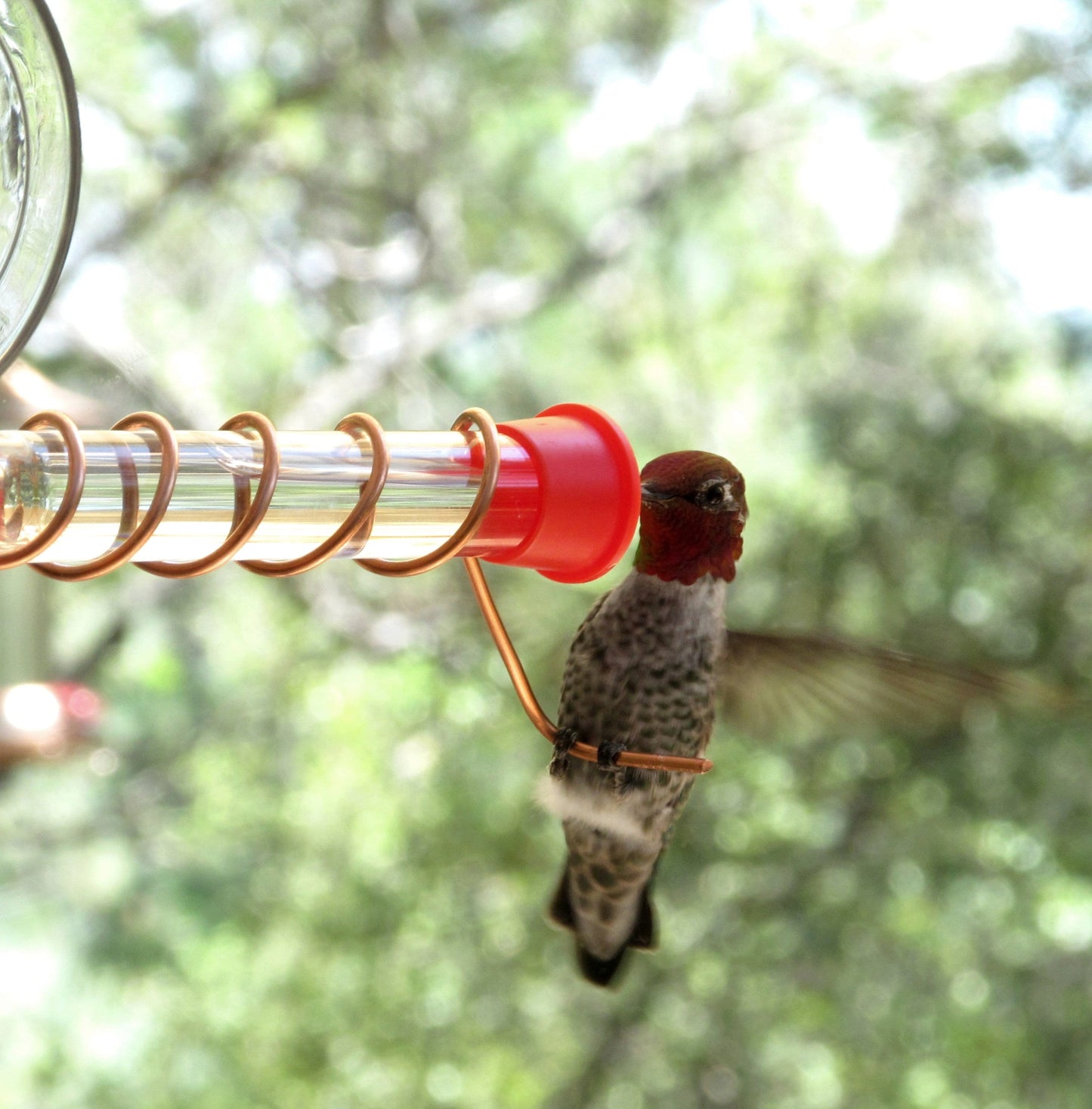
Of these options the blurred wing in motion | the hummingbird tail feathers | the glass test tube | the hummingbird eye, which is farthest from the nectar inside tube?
the hummingbird tail feathers

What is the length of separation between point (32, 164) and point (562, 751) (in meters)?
0.49

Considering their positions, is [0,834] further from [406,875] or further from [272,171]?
[272,171]

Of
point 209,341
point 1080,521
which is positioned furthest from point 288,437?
point 209,341

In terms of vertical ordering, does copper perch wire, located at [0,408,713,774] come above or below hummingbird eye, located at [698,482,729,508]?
above

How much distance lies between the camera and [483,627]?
2.39m

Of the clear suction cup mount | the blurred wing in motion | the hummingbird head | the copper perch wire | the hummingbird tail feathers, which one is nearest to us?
the copper perch wire

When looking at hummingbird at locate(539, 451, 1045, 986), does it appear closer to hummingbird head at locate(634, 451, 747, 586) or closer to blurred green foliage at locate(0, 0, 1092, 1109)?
hummingbird head at locate(634, 451, 747, 586)

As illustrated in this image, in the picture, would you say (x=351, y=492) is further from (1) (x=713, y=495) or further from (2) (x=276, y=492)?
(1) (x=713, y=495)

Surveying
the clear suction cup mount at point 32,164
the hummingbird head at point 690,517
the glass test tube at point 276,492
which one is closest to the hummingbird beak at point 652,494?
the hummingbird head at point 690,517

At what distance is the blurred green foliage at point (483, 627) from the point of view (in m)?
2.20

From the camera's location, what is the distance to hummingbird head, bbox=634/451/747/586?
0.83 metres

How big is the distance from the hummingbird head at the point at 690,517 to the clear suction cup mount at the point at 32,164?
0.36m

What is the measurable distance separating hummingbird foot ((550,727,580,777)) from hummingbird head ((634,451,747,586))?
13 centimetres

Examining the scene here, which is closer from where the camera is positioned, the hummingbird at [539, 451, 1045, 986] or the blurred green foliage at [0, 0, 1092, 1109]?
the hummingbird at [539, 451, 1045, 986]
